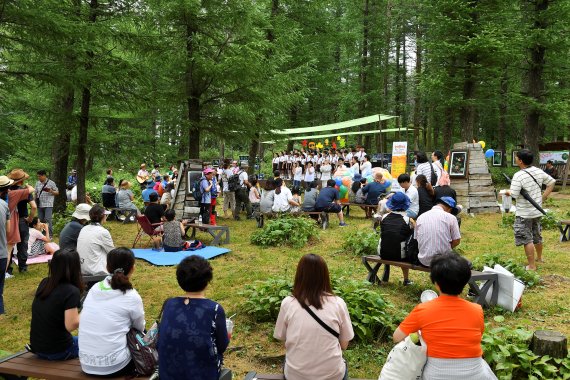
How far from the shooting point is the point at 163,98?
13.6 metres

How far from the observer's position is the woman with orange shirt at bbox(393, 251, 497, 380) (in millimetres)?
2900

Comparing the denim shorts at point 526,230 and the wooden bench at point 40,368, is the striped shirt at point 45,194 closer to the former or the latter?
the wooden bench at point 40,368

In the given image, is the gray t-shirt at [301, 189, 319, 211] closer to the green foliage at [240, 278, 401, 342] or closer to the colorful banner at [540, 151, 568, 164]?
the green foliage at [240, 278, 401, 342]

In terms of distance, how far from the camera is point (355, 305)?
5320 mm

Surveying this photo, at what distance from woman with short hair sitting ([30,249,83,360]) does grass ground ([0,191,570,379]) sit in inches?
64.7

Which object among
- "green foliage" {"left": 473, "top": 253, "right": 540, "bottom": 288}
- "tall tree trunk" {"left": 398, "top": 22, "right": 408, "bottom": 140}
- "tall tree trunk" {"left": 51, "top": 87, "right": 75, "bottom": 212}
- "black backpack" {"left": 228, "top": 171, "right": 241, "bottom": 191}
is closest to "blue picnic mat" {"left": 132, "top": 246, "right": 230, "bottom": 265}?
"tall tree trunk" {"left": 51, "top": 87, "right": 75, "bottom": 212}

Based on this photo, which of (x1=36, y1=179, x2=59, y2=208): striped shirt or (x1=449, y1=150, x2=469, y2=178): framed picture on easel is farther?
(x1=449, y1=150, x2=469, y2=178): framed picture on easel

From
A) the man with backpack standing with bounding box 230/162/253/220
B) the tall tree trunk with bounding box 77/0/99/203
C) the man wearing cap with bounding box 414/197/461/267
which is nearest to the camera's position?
the man wearing cap with bounding box 414/197/461/267

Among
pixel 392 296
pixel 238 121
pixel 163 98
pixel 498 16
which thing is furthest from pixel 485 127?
pixel 392 296

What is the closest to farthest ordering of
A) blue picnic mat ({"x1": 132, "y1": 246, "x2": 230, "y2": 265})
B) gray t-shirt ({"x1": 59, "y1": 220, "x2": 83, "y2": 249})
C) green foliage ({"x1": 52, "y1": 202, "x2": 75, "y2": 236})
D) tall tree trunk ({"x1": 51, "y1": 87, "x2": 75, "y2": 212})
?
gray t-shirt ({"x1": 59, "y1": 220, "x2": 83, "y2": 249}) < blue picnic mat ({"x1": 132, "y1": 246, "x2": 230, "y2": 265}) < tall tree trunk ({"x1": 51, "y1": 87, "x2": 75, "y2": 212}) < green foliage ({"x1": 52, "y1": 202, "x2": 75, "y2": 236})

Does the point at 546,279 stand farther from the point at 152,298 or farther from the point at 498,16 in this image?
the point at 498,16

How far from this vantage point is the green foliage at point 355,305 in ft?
16.8

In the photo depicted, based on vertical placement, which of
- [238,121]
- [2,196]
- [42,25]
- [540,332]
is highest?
[42,25]

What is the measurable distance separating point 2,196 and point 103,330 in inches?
171
